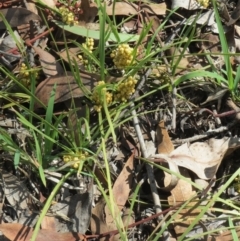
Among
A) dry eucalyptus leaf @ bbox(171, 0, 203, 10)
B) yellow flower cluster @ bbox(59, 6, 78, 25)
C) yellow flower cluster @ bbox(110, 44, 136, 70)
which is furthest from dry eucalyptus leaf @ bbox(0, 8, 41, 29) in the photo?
dry eucalyptus leaf @ bbox(171, 0, 203, 10)

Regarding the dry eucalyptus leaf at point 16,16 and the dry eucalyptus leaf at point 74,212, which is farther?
the dry eucalyptus leaf at point 16,16

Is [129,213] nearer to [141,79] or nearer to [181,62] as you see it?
[141,79]

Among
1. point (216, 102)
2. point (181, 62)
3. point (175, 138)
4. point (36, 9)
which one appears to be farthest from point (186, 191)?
point (36, 9)

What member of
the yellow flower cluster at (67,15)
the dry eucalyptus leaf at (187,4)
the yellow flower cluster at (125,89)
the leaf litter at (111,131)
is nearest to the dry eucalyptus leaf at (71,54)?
the leaf litter at (111,131)

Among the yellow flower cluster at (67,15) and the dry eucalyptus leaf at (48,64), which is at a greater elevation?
the yellow flower cluster at (67,15)

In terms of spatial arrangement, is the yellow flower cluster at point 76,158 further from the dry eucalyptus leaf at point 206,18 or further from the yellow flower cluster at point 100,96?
the dry eucalyptus leaf at point 206,18

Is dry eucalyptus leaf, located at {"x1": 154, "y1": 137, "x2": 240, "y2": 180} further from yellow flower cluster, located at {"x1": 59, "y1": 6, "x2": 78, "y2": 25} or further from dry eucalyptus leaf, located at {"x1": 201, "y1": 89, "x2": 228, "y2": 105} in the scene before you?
yellow flower cluster, located at {"x1": 59, "y1": 6, "x2": 78, "y2": 25}

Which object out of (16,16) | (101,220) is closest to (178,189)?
(101,220)

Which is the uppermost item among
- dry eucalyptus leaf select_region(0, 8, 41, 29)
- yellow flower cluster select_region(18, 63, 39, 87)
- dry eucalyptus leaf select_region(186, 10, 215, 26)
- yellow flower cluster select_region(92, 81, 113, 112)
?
dry eucalyptus leaf select_region(0, 8, 41, 29)

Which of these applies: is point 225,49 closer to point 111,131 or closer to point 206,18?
point 206,18
